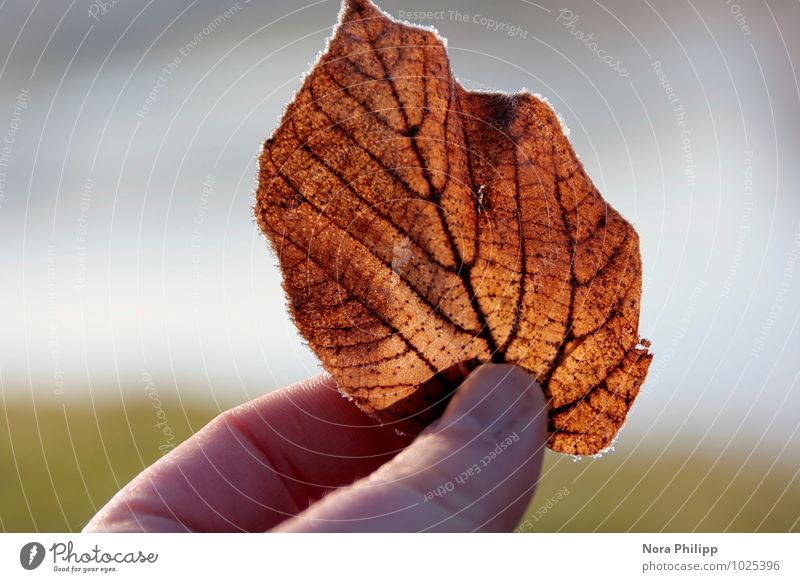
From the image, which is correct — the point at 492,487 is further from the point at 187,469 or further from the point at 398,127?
the point at 187,469

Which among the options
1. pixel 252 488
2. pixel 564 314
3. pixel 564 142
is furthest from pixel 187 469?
pixel 564 142

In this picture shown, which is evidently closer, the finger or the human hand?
the human hand

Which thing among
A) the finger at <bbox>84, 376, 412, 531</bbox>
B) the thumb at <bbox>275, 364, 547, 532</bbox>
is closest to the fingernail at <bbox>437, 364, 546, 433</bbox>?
the thumb at <bbox>275, 364, 547, 532</bbox>

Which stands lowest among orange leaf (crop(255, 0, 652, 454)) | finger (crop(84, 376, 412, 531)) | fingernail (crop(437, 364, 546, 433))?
finger (crop(84, 376, 412, 531))

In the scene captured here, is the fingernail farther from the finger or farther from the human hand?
the finger

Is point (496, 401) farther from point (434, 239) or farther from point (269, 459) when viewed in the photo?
point (269, 459)

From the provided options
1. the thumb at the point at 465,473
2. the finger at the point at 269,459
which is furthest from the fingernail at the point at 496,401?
the finger at the point at 269,459
